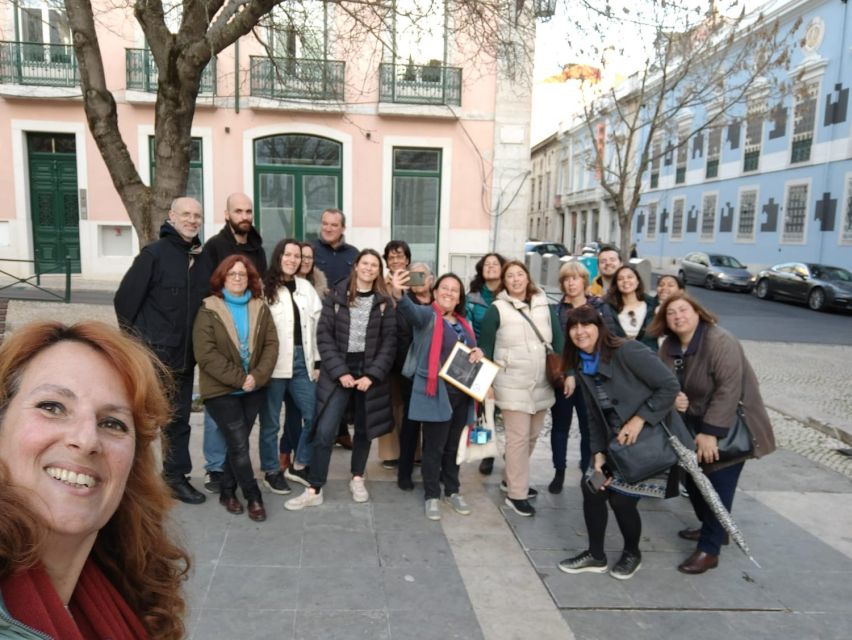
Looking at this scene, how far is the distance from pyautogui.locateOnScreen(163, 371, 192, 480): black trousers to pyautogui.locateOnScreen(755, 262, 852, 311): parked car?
2002 centimetres

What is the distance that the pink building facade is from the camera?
50.6 feet

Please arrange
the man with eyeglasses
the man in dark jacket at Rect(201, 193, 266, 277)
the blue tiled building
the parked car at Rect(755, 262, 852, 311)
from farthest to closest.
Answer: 1. the blue tiled building
2. the parked car at Rect(755, 262, 852, 311)
3. the man with eyeglasses
4. the man in dark jacket at Rect(201, 193, 266, 277)

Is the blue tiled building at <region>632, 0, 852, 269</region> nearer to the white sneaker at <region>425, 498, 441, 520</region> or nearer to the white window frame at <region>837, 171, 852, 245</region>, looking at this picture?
the white window frame at <region>837, 171, 852, 245</region>

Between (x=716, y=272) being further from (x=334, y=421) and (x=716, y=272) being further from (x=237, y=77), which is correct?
(x=334, y=421)

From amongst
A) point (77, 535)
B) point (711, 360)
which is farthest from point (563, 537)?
point (77, 535)

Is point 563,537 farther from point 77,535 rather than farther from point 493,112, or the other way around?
point 493,112

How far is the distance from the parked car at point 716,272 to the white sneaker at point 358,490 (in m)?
22.6

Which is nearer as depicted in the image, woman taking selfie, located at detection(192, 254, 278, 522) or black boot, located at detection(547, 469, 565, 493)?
woman taking selfie, located at detection(192, 254, 278, 522)

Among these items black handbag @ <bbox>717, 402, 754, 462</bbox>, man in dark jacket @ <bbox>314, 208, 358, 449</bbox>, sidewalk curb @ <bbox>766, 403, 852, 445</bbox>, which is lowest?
sidewalk curb @ <bbox>766, 403, 852, 445</bbox>

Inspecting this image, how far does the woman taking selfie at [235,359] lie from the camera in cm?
416

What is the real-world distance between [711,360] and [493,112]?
13.7 m

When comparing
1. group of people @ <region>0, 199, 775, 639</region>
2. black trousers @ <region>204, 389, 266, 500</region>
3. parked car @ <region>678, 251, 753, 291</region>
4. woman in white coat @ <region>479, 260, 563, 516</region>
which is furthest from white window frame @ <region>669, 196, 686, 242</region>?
black trousers @ <region>204, 389, 266, 500</region>

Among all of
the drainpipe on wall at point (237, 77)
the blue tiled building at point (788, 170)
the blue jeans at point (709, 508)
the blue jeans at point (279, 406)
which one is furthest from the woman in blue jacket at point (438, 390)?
the blue tiled building at point (788, 170)

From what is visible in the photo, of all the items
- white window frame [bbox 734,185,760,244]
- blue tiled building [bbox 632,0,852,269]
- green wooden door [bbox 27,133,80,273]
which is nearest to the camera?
green wooden door [bbox 27,133,80,273]
